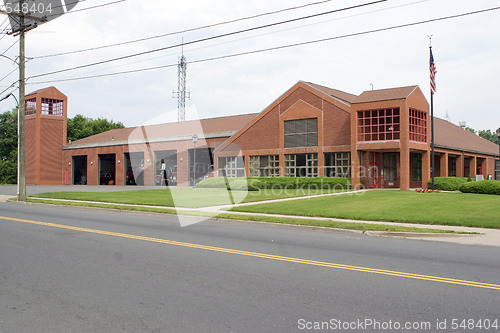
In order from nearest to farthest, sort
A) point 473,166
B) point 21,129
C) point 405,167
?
1. point 21,129
2. point 405,167
3. point 473,166

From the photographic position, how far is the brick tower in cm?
5906

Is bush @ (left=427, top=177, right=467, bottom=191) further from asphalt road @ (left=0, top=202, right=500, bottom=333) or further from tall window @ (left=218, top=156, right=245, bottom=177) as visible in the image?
asphalt road @ (left=0, top=202, right=500, bottom=333)

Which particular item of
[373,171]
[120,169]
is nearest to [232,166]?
[373,171]

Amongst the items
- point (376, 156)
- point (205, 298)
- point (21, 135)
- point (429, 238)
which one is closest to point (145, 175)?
point (21, 135)

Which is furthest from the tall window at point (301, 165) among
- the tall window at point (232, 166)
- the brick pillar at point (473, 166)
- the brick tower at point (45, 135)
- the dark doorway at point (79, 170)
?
the brick tower at point (45, 135)

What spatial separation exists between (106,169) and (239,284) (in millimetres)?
63174

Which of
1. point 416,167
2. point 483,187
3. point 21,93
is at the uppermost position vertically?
point 21,93

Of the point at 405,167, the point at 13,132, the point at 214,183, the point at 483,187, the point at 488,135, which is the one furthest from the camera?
the point at 488,135

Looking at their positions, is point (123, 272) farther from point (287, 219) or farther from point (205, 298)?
point (287, 219)

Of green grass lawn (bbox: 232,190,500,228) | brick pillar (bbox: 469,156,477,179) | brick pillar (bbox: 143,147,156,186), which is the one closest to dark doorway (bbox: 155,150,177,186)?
brick pillar (bbox: 143,147,156,186)

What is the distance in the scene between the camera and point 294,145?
38594 millimetres

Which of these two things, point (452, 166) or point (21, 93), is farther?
point (452, 166)

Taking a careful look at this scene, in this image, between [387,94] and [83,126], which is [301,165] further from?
[83,126]

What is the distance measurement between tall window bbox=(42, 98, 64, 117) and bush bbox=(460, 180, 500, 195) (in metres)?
54.9
